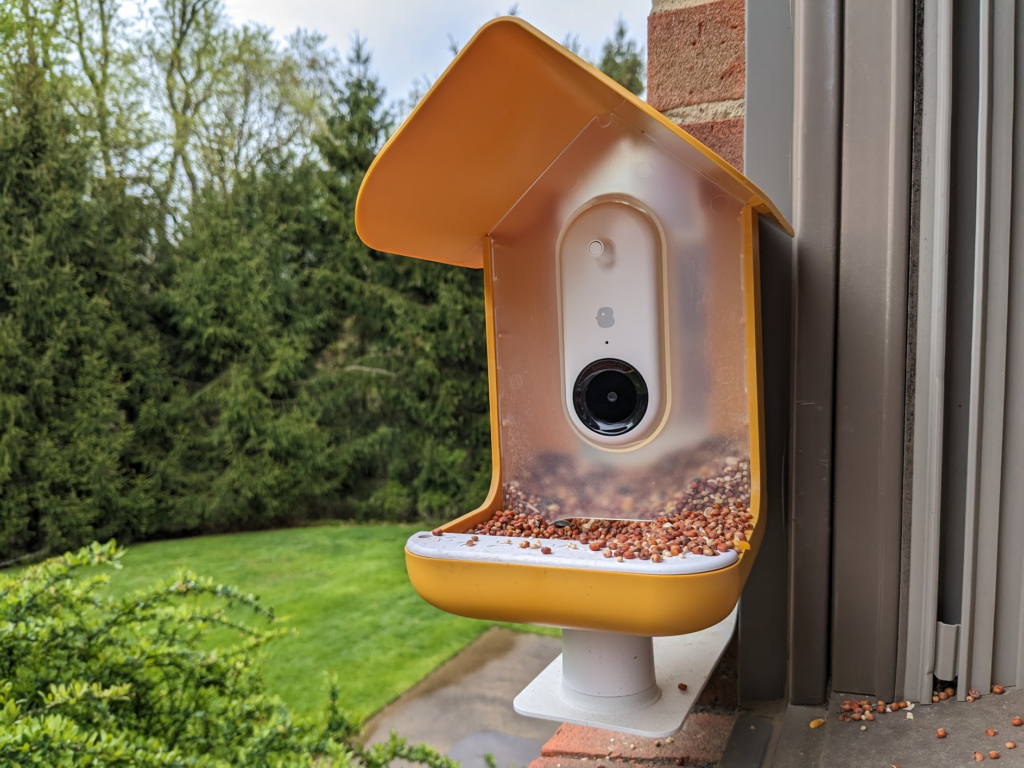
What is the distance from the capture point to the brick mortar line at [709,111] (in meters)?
0.92

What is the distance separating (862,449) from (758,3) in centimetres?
50

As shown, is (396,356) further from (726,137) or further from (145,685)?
(726,137)

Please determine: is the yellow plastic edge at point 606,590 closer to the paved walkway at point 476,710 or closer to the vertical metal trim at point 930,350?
the vertical metal trim at point 930,350

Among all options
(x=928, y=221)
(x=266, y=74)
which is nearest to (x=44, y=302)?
(x=266, y=74)

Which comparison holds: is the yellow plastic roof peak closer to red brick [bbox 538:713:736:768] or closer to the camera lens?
the camera lens

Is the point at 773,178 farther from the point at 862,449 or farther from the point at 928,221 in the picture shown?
the point at 862,449

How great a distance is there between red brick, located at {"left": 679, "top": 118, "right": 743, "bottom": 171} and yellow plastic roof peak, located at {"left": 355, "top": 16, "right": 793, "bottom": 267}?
0.22m

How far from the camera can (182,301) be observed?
492 cm

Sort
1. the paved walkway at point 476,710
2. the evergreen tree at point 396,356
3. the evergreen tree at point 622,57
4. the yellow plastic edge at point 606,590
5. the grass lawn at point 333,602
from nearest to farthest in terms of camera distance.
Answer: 1. the yellow plastic edge at point 606,590
2. the paved walkway at point 476,710
3. the grass lawn at point 333,602
4. the evergreen tree at point 622,57
5. the evergreen tree at point 396,356

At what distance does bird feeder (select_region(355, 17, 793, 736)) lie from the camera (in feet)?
1.98

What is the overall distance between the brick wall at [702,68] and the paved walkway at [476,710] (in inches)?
82.6

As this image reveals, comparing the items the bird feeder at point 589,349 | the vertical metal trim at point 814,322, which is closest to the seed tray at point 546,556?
the bird feeder at point 589,349

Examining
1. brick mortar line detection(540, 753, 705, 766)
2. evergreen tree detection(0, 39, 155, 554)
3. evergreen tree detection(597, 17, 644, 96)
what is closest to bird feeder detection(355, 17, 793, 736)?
brick mortar line detection(540, 753, 705, 766)

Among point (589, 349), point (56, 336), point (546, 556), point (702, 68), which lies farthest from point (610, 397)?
point (56, 336)
